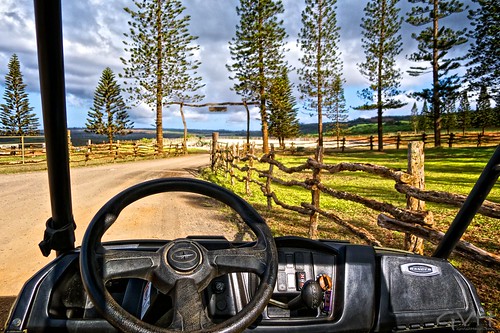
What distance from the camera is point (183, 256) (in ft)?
3.73

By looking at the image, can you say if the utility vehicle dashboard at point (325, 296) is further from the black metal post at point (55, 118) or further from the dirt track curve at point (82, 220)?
the dirt track curve at point (82, 220)

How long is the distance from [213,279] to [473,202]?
1074mm

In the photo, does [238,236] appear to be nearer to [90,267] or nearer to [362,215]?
[362,215]

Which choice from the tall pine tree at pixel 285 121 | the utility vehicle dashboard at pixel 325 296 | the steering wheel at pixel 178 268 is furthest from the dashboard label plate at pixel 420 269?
the tall pine tree at pixel 285 121

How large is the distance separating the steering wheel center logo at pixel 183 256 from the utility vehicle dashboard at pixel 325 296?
226mm

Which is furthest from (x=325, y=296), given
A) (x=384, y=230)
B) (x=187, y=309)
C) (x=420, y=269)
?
(x=384, y=230)

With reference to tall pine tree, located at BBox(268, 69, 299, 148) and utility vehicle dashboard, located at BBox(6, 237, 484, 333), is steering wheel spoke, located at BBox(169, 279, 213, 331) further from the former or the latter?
tall pine tree, located at BBox(268, 69, 299, 148)

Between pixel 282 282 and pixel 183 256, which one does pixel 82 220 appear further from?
pixel 183 256

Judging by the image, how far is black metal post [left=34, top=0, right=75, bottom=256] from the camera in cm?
108

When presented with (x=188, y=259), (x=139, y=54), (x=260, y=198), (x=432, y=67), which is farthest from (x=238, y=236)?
(x=432, y=67)

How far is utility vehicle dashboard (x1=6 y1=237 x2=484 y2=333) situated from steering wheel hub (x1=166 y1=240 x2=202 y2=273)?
0.23m

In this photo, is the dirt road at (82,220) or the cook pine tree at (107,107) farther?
the cook pine tree at (107,107)

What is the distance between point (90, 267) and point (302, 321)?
81 centimetres

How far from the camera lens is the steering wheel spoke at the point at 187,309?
1009 millimetres
